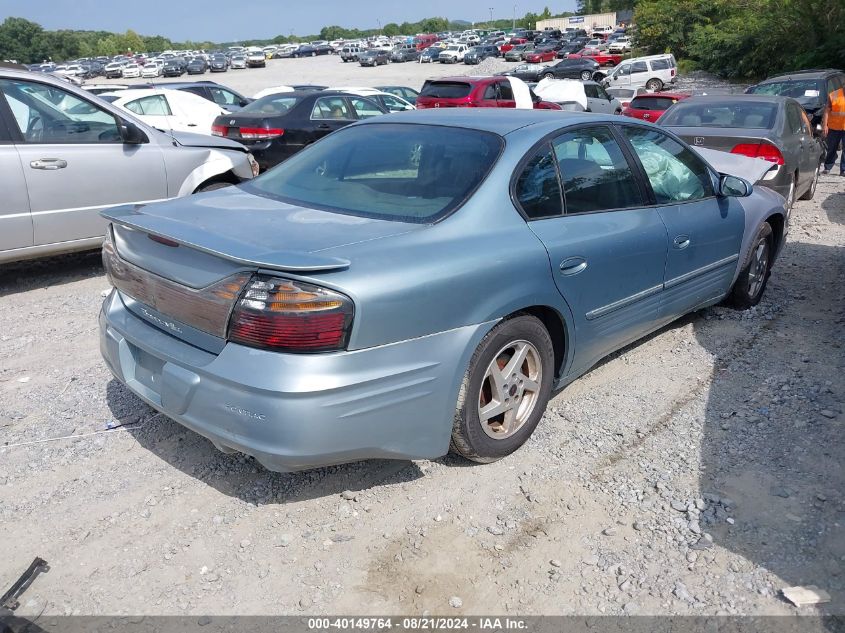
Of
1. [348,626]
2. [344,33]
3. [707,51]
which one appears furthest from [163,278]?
[344,33]

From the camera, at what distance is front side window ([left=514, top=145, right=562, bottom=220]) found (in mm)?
3633

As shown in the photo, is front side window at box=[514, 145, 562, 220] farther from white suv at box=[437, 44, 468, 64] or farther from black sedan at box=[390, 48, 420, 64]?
black sedan at box=[390, 48, 420, 64]

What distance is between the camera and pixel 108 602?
275 cm

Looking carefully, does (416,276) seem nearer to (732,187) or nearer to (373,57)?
(732,187)

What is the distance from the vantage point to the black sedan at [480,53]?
2291 inches

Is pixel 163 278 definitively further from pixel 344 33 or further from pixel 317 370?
pixel 344 33

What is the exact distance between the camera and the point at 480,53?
59.6 m

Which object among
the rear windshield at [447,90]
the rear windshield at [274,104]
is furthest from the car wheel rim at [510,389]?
the rear windshield at [447,90]

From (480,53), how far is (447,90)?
45.1 m

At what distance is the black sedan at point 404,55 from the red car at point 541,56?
1326 centimetres

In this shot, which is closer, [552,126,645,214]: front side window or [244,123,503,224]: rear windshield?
[244,123,503,224]: rear windshield

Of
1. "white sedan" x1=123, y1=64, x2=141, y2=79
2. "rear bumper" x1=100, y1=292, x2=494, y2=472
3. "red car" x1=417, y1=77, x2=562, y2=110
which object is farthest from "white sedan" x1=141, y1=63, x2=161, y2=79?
"rear bumper" x1=100, y1=292, x2=494, y2=472

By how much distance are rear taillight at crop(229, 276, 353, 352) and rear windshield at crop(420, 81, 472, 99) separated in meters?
15.2

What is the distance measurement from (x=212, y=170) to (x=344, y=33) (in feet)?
507
